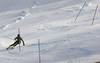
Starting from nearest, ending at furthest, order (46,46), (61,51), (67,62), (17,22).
Answer: (67,62) < (61,51) < (46,46) < (17,22)

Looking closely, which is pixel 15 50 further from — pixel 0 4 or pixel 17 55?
pixel 0 4

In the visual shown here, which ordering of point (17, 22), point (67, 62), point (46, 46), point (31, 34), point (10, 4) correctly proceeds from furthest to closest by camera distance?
point (10, 4), point (17, 22), point (31, 34), point (46, 46), point (67, 62)

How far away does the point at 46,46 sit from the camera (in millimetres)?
9164

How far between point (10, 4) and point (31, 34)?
15259 millimetres

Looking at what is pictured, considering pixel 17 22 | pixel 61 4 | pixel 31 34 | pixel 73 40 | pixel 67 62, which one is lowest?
pixel 67 62

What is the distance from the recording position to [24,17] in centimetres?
1933

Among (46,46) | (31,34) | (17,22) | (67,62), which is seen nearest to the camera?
(67,62)

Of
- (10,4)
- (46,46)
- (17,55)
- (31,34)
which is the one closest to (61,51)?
(46,46)

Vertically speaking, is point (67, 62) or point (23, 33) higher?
point (23, 33)

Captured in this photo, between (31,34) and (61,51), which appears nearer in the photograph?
(61,51)

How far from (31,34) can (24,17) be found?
6482 millimetres

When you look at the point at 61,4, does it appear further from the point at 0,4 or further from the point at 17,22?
the point at 0,4

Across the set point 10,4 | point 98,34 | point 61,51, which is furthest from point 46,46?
point 10,4

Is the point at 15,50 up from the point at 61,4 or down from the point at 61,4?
down
